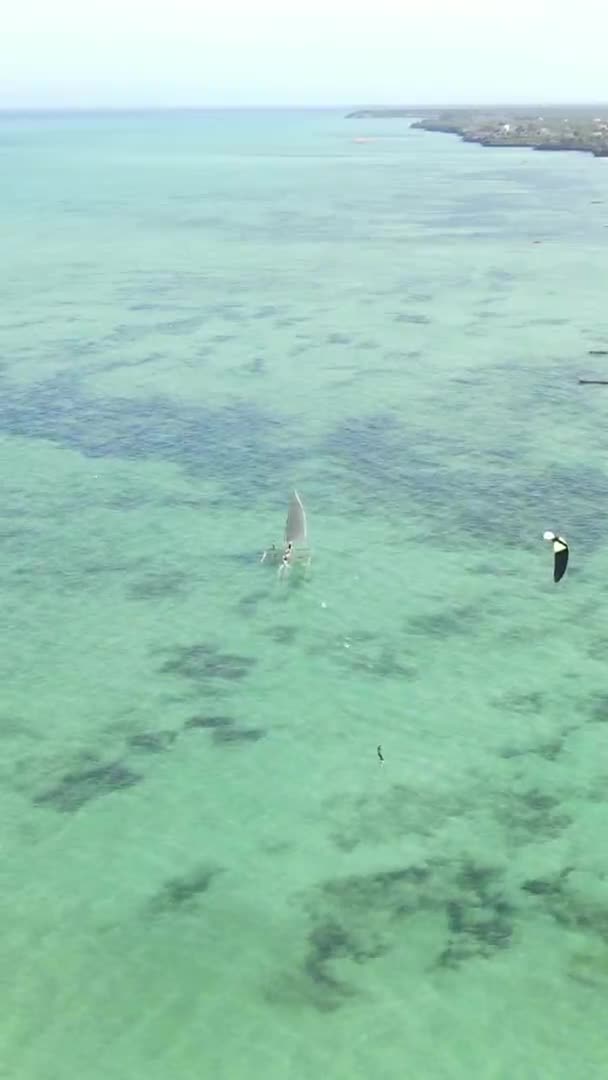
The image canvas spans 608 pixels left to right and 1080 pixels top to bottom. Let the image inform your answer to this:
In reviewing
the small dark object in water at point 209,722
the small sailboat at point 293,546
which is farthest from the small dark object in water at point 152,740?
the small sailboat at point 293,546

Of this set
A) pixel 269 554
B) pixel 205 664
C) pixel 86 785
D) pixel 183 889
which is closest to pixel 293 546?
pixel 269 554

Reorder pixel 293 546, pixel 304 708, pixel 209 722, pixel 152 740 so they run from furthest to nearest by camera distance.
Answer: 1. pixel 293 546
2. pixel 304 708
3. pixel 209 722
4. pixel 152 740

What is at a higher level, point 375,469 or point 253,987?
point 375,469

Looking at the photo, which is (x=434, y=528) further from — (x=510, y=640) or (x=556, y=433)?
(x=556, y=433)

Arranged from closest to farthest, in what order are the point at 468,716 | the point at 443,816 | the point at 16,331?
the point at 443,816
the point at 468,716
the point at 16,331

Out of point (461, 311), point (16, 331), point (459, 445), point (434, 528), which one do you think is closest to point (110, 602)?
point (434, 528)

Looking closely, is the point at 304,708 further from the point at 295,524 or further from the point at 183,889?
the point at 295,524

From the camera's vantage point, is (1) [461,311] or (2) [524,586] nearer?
(2) [524,586]
